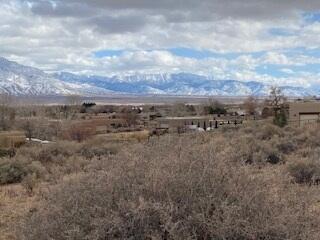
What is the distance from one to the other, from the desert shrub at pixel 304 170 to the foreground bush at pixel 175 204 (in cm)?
947

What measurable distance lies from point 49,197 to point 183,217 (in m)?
2.15

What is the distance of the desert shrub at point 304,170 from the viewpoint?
57.5 ft

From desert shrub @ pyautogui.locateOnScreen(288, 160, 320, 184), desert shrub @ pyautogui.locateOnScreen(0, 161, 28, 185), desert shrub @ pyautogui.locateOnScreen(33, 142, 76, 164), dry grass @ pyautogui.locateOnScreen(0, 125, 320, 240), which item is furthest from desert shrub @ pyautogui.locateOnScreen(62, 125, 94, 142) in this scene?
dry grass @ pyautogui.locateOnScreen(0, 125, 320, 240)

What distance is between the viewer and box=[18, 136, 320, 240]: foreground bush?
7.05 m

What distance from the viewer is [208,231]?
7.06m

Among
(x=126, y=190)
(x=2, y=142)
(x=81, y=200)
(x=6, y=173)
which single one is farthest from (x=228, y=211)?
(x=2, y=142)

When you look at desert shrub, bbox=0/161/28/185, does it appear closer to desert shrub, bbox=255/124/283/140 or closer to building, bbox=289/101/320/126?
desert shrub, bbox=255/124/283/140

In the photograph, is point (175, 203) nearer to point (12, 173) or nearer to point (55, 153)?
point (12, 173)

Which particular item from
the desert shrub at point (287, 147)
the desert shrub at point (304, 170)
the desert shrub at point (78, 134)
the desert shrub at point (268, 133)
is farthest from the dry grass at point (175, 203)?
the desert shrub at point (78, 134)

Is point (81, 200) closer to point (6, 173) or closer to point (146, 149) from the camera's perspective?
point (146, 149)

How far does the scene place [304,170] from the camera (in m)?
18.1

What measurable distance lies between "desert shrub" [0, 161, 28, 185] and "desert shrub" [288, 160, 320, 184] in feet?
35.8

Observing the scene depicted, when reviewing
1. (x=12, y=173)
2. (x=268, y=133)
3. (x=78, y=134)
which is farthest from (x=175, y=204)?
(x=78, y=134)

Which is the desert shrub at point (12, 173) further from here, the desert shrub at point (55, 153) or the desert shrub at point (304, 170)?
the desert shrub at point (304, 170)
